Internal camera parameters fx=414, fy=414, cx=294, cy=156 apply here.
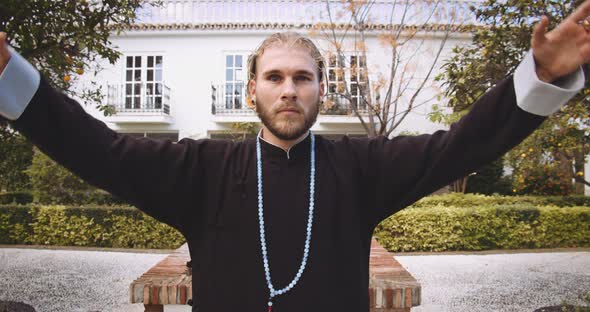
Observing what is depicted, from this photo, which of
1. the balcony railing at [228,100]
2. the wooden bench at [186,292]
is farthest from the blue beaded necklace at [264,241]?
the balcony railing at [228,100]

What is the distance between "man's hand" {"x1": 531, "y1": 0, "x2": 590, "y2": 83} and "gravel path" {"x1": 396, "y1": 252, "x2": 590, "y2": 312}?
482 centimetres

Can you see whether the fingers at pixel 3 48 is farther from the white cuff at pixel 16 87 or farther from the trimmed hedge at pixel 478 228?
the trimmed hedge at pixel 478 228

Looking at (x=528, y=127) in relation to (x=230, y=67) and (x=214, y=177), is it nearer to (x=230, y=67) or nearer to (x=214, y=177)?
(x=214, y=177)

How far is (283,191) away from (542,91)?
0.93 m

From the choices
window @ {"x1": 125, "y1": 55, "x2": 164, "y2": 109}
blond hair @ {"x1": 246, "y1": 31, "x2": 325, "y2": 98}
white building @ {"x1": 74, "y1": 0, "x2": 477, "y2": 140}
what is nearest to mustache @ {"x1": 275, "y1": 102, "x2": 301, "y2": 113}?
blond hair @ {"x1": 246, "y1": 31, "x2": 325, "y2": 98}

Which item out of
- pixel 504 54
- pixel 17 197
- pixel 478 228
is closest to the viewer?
pixel 504 54

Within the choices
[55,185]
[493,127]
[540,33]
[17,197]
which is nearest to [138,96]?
[17,197]

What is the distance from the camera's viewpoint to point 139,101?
1520 cm

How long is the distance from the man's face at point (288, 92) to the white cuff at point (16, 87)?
781mm

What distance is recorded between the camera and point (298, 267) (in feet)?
4.98

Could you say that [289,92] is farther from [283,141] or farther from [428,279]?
[428,279]

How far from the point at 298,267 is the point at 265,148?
50 cm

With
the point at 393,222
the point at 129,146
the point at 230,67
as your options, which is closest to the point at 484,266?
the point at 393,222

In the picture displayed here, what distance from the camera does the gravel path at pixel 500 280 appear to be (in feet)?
18.6
